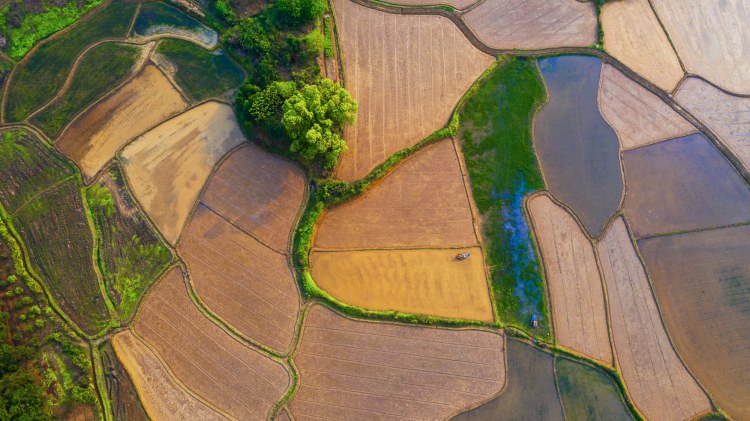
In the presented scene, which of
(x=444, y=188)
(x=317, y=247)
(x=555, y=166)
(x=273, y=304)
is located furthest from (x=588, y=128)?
(x=273, y=304)

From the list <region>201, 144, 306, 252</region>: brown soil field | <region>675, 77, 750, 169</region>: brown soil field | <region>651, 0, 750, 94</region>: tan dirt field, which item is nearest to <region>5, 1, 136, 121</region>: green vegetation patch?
<region>201, 144, 306, 252</region>: brown soil field

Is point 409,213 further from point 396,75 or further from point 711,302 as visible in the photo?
point 711,302

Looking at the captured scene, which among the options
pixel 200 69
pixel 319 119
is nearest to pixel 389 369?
pixel 319 119

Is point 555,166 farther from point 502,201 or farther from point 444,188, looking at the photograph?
point 444,188

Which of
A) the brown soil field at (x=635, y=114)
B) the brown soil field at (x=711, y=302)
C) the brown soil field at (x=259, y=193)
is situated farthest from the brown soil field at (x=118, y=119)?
the brown soil field at (x=711, y=302)

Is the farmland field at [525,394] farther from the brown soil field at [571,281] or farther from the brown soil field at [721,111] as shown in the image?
the brown soil field at [721,111]

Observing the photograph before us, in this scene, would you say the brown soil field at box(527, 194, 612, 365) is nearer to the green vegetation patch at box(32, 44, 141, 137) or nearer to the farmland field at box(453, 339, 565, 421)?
the farmland field at box(453, 339, 565, 421)

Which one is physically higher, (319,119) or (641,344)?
(319,119)
